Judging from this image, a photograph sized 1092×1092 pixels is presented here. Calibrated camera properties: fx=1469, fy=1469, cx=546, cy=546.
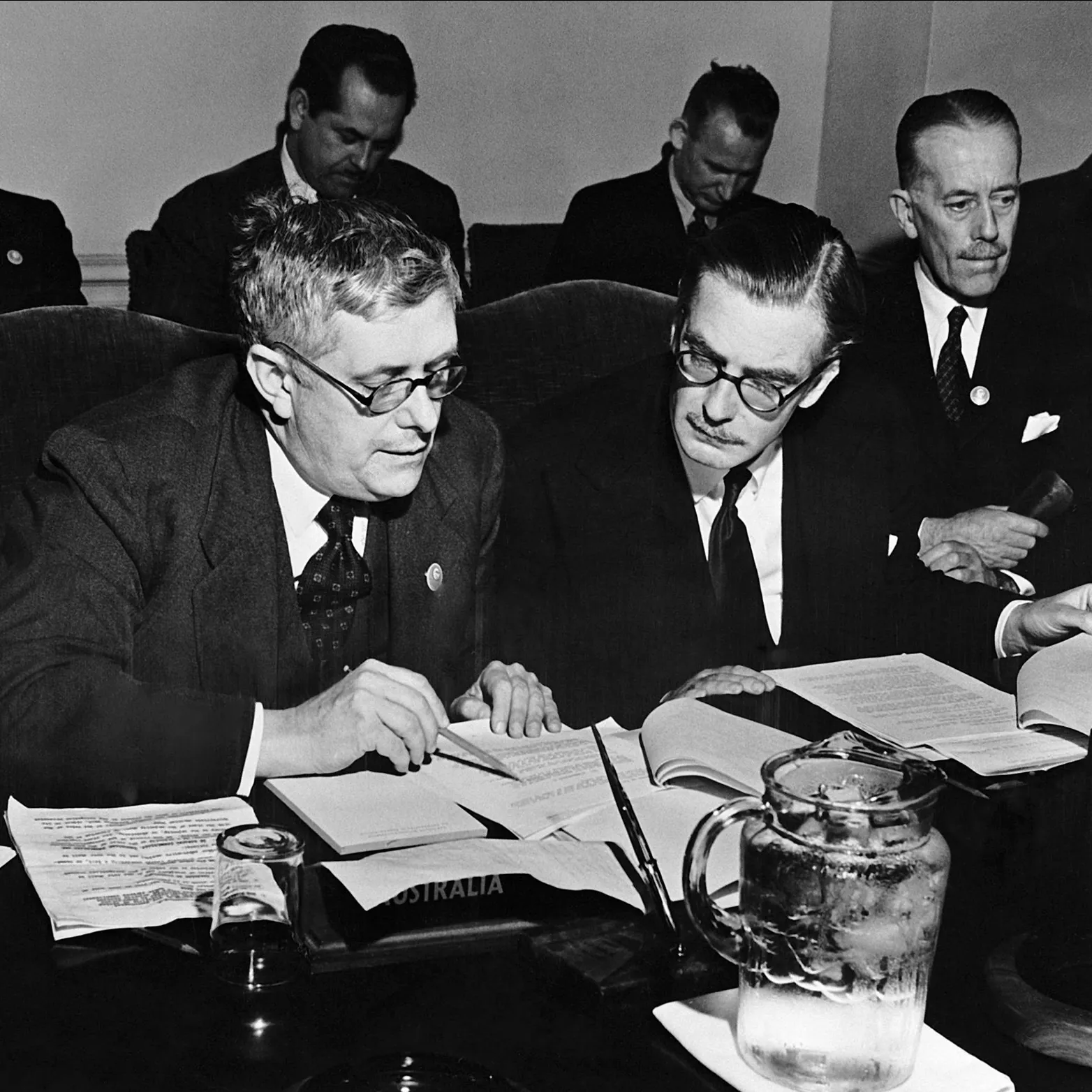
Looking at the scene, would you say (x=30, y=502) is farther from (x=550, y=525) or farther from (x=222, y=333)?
(x=550, y=525)

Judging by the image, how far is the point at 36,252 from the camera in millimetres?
2512

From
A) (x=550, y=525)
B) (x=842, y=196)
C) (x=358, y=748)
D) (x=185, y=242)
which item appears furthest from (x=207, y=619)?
(x=842, y=196)

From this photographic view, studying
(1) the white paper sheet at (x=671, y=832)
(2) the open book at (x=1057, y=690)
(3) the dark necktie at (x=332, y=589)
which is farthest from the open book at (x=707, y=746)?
(3) the dark necktie at (x=332, y=589)

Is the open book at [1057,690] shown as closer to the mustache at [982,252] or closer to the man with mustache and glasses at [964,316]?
the man with mustache and glasses at [964,316]

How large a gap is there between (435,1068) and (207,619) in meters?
0.89

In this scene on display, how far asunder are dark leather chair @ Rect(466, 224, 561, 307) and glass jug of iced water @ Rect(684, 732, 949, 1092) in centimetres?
253

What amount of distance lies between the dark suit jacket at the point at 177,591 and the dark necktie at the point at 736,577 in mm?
324

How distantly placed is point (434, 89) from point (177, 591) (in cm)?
188

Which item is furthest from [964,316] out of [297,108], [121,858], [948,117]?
[121,858]

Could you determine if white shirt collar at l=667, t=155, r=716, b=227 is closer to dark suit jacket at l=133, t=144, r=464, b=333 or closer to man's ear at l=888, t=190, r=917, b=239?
man's ear at l=888, t=190, r=917, b=239

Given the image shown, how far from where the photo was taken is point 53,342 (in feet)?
5.94

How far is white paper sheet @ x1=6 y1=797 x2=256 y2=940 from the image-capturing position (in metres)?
1.02

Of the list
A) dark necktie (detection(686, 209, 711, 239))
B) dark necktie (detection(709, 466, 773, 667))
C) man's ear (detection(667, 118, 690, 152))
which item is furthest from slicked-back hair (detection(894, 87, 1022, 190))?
dark necktie (detection(709, 466, 773, 667))

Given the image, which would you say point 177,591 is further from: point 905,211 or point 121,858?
point 905,211
